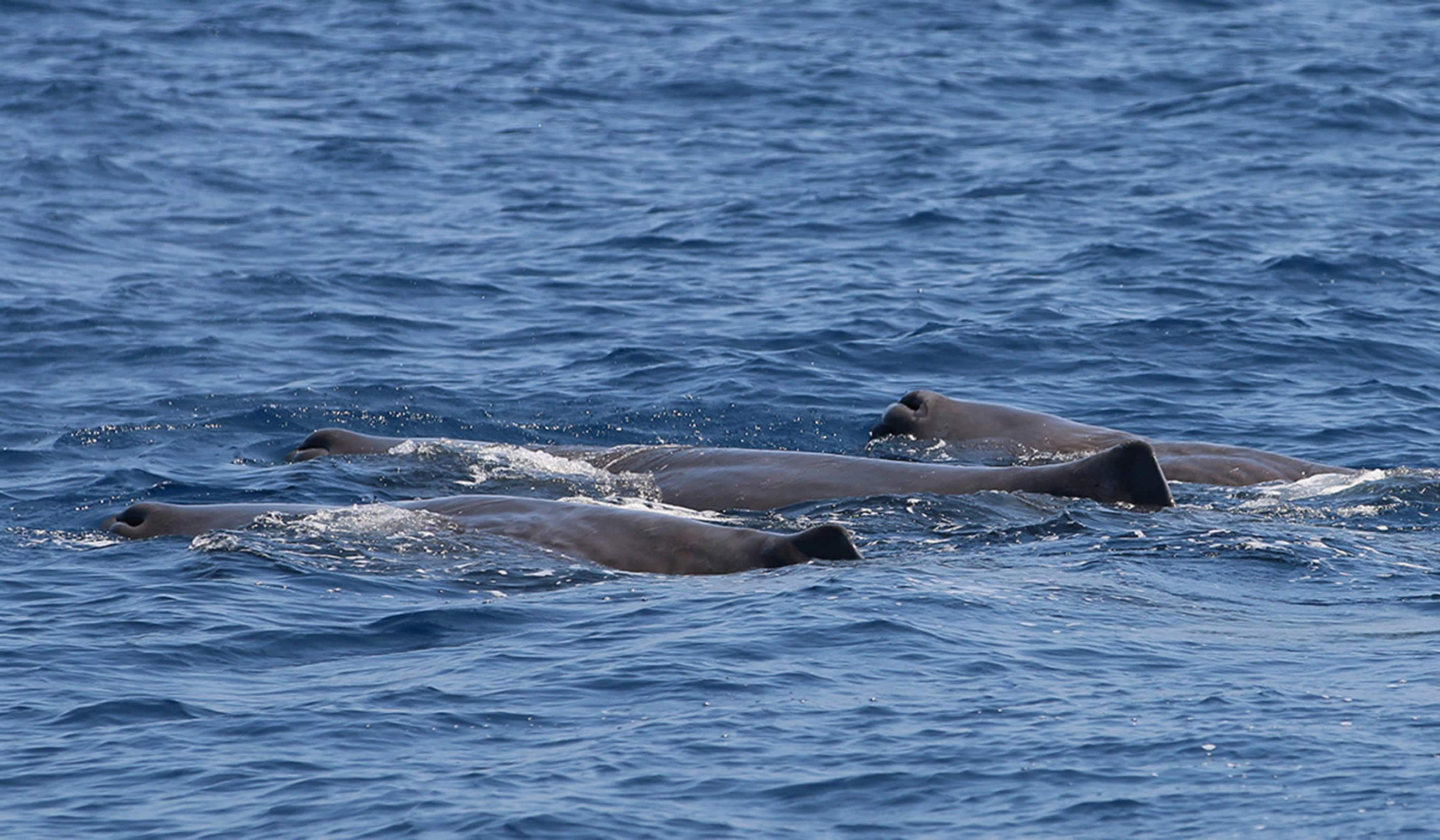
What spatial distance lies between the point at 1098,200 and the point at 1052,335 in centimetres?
688

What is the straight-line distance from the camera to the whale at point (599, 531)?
12695mm

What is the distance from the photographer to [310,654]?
453 inches

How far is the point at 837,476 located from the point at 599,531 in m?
2.38

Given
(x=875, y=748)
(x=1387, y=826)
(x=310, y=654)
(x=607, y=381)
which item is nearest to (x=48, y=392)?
(x=607, y=381)

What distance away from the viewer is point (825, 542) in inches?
497

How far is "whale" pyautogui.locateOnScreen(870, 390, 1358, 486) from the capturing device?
16.0 metres

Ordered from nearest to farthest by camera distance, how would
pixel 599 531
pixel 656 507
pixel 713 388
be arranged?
pixel 599 531
pixel 656 507
pixel 713 388

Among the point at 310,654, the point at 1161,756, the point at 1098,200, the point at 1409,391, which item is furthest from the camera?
the point at 1098,200

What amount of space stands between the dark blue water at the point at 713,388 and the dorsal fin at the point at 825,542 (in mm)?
249

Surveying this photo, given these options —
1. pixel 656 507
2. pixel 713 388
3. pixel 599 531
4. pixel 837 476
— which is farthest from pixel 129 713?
pixel 713 388

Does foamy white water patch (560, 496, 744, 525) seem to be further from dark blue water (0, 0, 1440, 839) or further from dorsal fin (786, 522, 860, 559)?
dorsal fin (786, 522, 860, 559)

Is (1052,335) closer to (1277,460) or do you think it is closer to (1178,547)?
(1277,460)

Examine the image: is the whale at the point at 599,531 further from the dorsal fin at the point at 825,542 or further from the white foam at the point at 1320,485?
the white foam at the point at 1320,485

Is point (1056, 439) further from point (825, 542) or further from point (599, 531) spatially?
point (599, 531)
